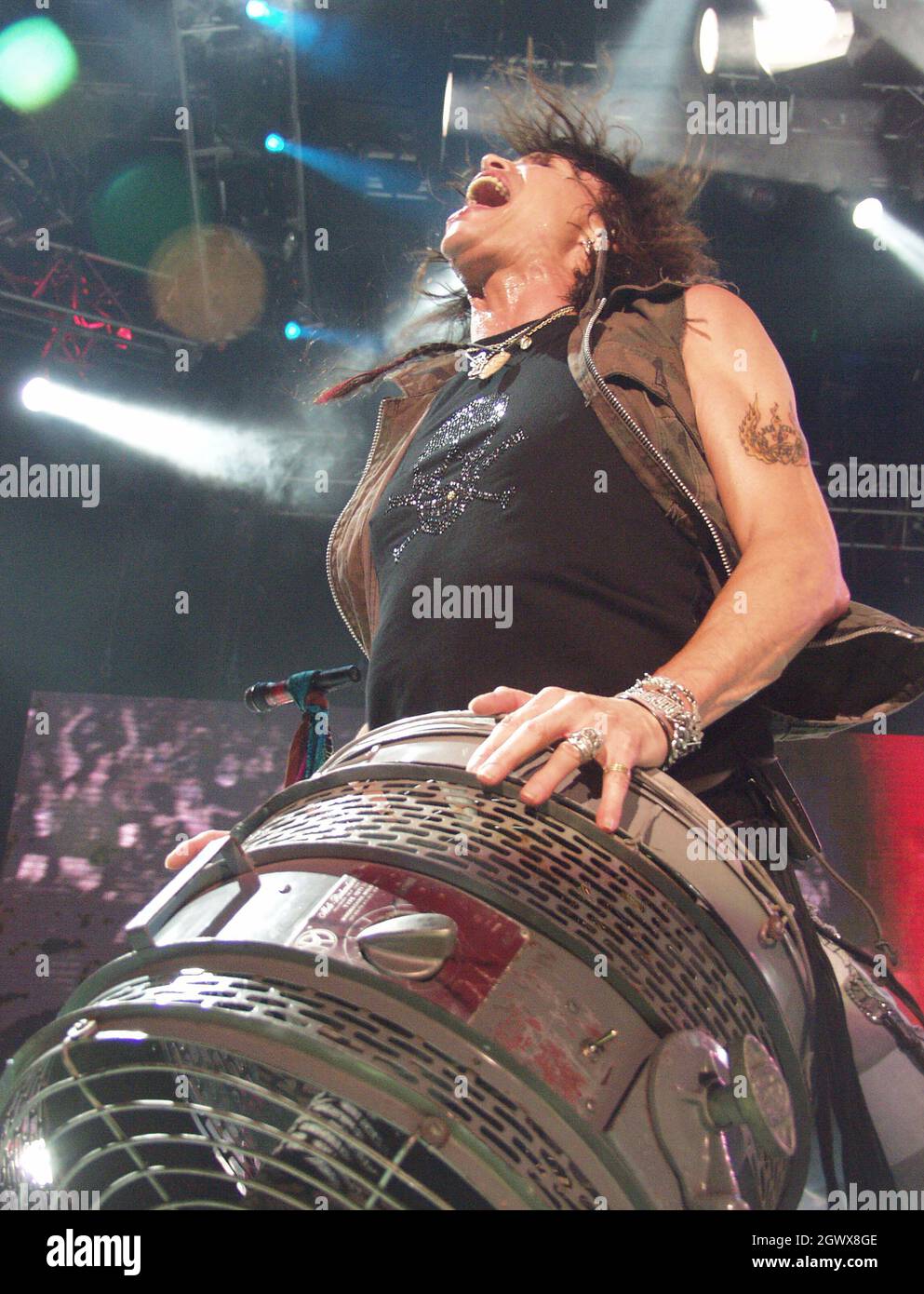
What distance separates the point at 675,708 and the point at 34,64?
19.4ft

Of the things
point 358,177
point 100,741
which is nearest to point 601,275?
point 358,177

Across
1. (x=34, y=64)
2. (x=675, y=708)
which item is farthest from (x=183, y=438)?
(x=675, y=708)

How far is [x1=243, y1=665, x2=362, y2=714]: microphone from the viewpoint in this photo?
107 inches

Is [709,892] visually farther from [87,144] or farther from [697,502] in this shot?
[87,144]

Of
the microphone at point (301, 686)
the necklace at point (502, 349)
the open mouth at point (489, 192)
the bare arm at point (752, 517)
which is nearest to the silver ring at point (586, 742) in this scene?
the bare arm at point (752, 517)

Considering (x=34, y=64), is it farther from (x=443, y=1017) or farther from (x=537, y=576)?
(x=443, y=1017)

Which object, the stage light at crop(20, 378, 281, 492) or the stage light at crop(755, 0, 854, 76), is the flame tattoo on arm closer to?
the stage light at crop(755, 0, 854, 76)

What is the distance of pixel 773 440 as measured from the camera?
1.50m

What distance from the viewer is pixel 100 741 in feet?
23.0

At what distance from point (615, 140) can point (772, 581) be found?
435cm

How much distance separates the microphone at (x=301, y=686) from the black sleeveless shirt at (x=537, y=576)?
39.8 inches

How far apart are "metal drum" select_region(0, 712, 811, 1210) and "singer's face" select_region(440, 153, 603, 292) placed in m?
1.30

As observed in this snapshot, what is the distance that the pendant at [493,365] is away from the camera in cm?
189
